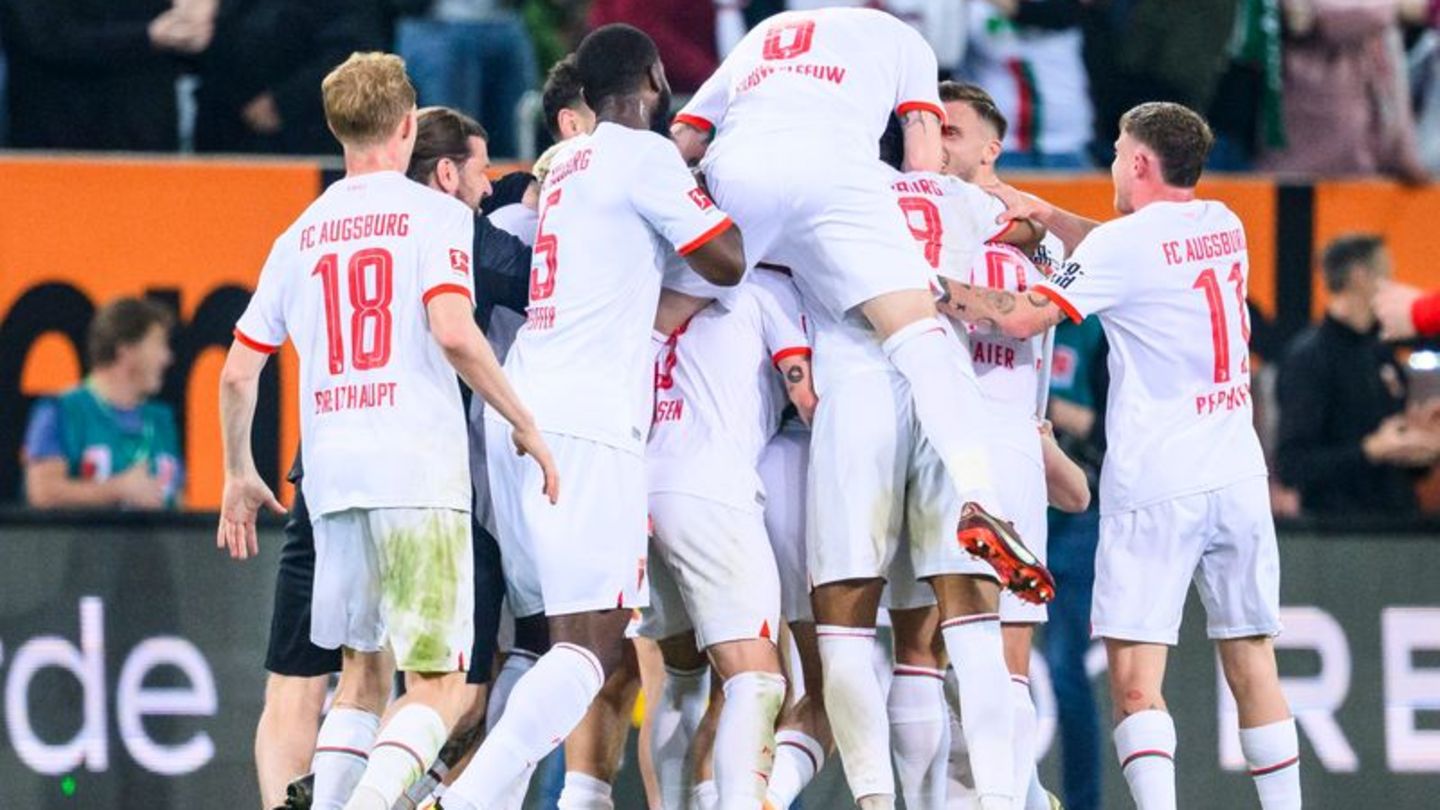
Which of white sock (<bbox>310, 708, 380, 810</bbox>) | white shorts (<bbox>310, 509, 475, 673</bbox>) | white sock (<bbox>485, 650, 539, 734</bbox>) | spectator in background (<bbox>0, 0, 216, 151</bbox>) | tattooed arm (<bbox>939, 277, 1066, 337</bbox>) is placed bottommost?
white sock (<bbox>310, 708, 380, 810</bbox>)

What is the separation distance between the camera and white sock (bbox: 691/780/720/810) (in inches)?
362

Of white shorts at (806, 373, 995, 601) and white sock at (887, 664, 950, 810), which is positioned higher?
white shorts at (806, 373, 995, 601)

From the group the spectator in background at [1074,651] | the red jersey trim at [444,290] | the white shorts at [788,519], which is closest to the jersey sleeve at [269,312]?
the red jersey trim at [444,290]

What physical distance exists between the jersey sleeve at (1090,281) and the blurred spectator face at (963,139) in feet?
1.91

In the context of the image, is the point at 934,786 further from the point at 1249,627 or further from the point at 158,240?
the point at 158,240

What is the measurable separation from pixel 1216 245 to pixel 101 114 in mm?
5155

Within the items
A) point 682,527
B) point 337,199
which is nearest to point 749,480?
point 682,527

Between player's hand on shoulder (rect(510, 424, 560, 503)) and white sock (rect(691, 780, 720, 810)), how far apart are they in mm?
1323

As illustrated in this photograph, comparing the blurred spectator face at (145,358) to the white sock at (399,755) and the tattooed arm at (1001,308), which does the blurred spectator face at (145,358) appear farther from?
the tattooed arm at (1001,308)

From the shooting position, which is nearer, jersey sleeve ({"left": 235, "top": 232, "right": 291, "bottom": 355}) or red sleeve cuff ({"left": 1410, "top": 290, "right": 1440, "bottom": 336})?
red sleeve cuff ({"left": 1410, "top": 290, "right": 1440, "bottom": 336})

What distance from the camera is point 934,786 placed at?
354 inches

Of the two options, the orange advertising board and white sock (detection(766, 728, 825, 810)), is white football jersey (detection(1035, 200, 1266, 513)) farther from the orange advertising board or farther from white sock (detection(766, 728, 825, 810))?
the orange advertising board

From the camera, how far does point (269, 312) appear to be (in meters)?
8.73

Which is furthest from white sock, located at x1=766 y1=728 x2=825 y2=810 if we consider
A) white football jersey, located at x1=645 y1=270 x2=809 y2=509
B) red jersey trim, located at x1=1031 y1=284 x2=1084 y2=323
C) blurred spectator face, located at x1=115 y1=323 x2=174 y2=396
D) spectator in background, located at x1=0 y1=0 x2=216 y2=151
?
spectator in background, located at x1=0 y1=0 x2=216 y2=151
